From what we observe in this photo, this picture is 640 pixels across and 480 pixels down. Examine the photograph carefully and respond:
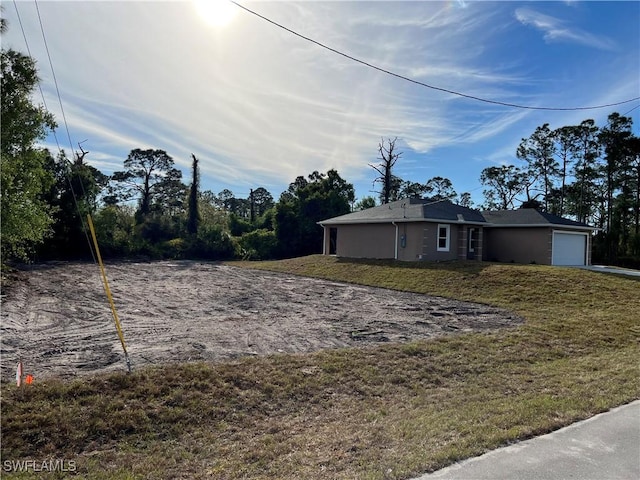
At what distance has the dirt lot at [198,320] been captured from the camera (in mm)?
5723

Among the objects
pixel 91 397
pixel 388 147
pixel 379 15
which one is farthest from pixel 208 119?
pixel 388 147

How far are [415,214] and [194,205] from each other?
65.3 ft

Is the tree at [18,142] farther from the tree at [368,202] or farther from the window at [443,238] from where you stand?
the tree at [368,202]

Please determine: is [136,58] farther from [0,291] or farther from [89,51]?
[0,291]

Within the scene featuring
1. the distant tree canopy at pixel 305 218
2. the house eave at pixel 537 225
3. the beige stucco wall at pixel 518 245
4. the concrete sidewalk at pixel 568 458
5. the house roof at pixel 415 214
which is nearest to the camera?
the concrete sidewalk at pixel 568 458

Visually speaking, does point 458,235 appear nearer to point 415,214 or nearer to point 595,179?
point 415,214

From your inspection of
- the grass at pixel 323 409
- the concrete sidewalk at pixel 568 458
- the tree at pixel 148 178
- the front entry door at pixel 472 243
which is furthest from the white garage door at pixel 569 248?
the tree at pixel 148 178

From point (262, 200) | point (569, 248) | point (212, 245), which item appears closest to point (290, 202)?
point (212, 245)

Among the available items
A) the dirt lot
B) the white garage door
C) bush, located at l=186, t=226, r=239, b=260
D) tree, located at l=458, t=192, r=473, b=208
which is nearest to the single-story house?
the white garage door

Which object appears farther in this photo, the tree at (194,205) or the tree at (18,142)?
the tree at (194,205)

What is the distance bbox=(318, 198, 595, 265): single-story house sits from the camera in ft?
64.3

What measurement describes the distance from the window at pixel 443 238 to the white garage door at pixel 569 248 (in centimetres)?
568

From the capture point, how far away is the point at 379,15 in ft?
26.7

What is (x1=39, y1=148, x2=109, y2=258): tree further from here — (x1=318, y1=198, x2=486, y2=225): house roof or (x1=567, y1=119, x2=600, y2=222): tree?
(x1=567, y1=119, x2=600, y2=222): tree
